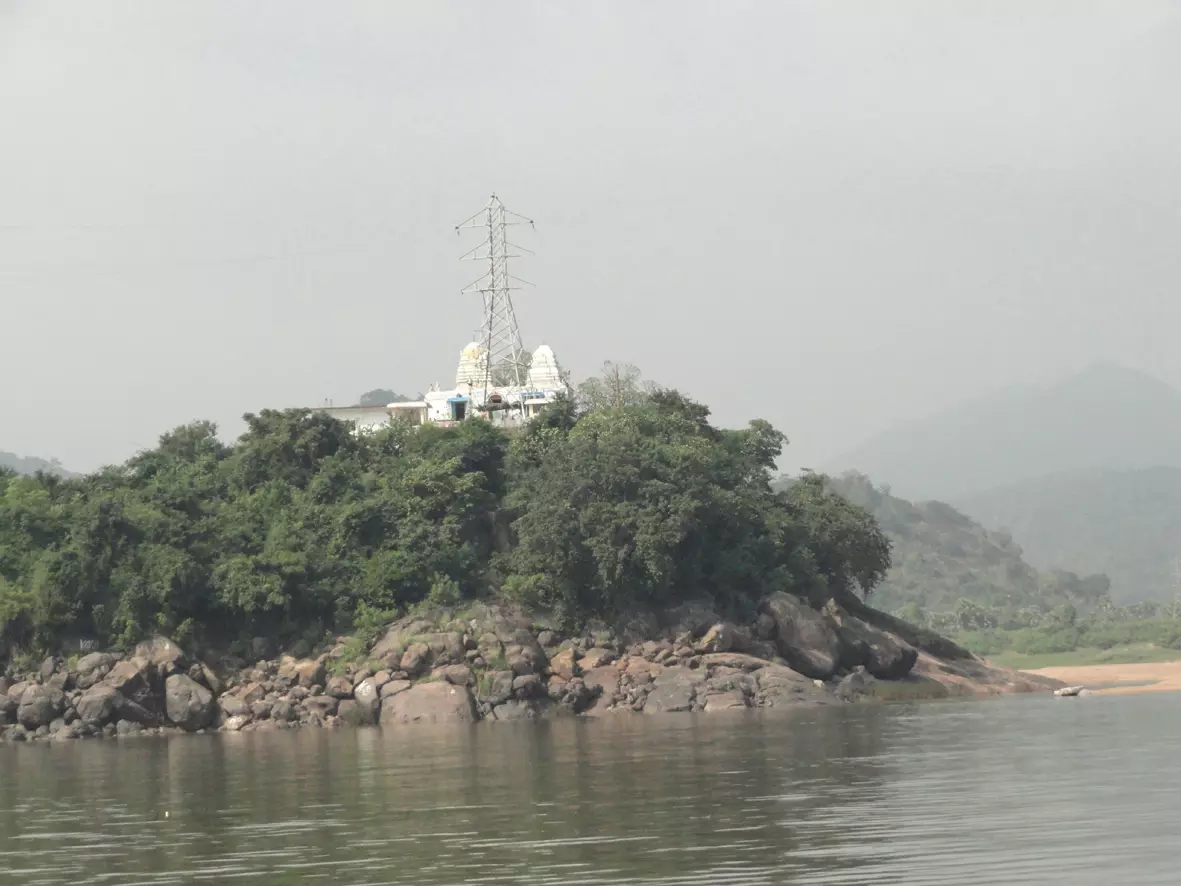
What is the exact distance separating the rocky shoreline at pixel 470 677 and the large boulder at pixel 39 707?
0.04 m

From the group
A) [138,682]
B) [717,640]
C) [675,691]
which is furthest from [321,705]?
[717,640]

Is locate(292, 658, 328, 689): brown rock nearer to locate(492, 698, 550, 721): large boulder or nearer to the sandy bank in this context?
locate(492, 698, 550, 721): large boulder

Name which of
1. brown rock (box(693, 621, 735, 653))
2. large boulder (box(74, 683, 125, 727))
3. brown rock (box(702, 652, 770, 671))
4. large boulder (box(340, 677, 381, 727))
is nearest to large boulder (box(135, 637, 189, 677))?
large boulder (box(74, 683, 125, 727))

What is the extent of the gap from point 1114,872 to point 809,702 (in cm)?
3228

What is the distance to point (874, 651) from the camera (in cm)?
5631

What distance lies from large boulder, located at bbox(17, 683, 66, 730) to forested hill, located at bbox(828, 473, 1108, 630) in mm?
79962

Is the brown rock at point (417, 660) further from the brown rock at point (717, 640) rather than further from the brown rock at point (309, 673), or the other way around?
the brown rock at point (717, 640)

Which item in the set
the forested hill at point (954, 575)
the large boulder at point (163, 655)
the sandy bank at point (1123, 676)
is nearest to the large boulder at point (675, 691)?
the large boulder at point (163, 655)

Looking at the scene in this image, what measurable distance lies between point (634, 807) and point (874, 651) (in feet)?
107

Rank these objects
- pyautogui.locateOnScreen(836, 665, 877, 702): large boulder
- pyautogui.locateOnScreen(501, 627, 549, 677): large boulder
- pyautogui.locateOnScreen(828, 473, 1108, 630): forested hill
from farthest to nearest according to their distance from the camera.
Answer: pyautogui.locateOnScreen(828, 473, 1108, 630): forested hill < pyautogui.locateOnScreen(836, 665, 877, 702): large boulder < pyautogui.locateOnScreen(501, 627, 549, 677): large boulder

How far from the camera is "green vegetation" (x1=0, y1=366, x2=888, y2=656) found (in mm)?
52594

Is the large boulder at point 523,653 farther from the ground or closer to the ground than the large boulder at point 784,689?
farther from the ground

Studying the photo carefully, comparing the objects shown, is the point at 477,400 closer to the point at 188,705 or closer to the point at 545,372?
the point at 545,372

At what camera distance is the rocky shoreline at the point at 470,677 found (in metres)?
49.5
